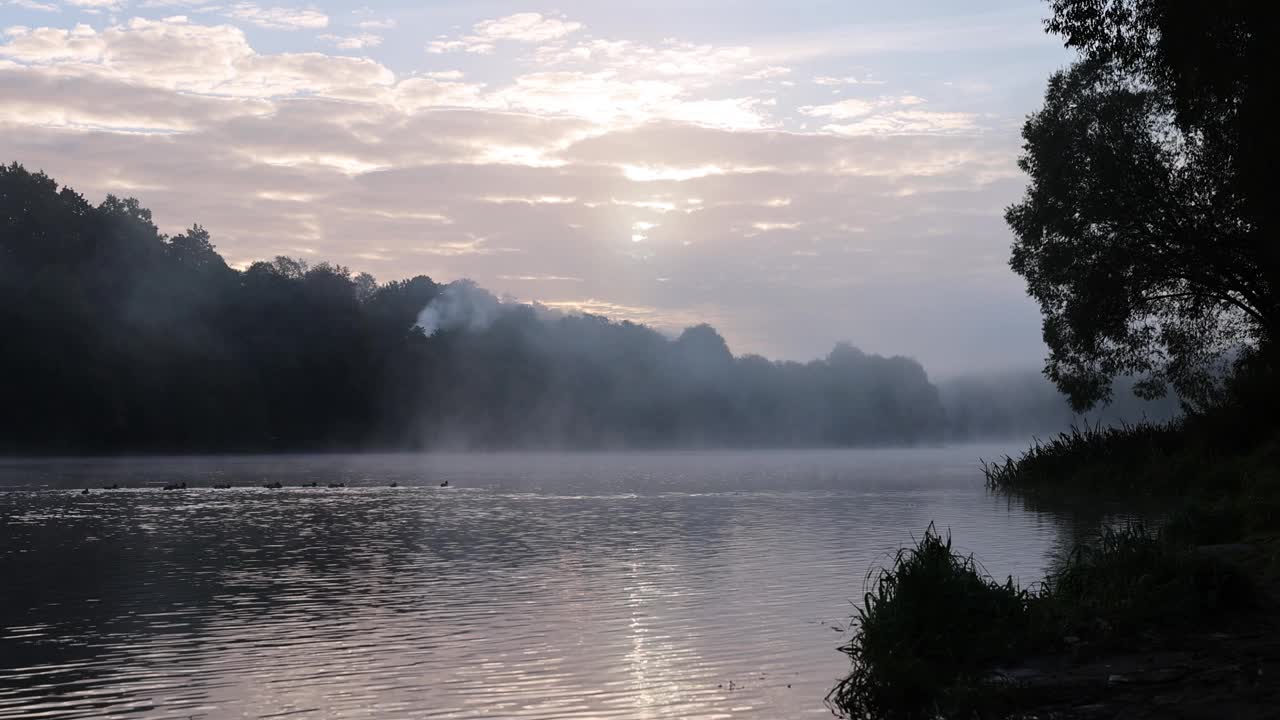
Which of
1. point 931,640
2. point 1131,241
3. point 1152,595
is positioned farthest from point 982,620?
point 1131,241

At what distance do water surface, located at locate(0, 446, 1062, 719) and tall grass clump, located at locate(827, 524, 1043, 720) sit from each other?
86cm

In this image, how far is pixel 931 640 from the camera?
15.2 meters

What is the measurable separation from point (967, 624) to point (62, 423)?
12268 cm

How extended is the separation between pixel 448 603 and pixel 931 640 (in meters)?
11.2

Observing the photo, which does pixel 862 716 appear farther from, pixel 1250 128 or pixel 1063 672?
pixel 1250 128

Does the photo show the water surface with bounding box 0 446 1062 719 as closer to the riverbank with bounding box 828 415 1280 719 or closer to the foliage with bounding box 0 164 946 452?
the riverbank with bounding box 828 415 1280 719

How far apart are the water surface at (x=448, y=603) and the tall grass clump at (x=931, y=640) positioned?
0.86 metres

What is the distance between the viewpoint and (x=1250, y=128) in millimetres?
28828

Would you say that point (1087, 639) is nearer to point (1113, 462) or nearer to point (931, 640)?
point (931, 640)

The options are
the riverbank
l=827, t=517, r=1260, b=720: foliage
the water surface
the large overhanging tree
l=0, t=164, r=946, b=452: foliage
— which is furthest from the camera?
l=0, t=164, r=946, b=452: foliage

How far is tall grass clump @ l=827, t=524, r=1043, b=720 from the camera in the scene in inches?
553

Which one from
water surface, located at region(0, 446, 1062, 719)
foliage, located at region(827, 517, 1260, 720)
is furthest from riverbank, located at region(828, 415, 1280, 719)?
water surface, located at region(0, 446, 1062, 719)

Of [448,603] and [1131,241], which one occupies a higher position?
[1131,241]

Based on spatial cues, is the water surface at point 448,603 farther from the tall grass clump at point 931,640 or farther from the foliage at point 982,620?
the foliage at point 982,620
